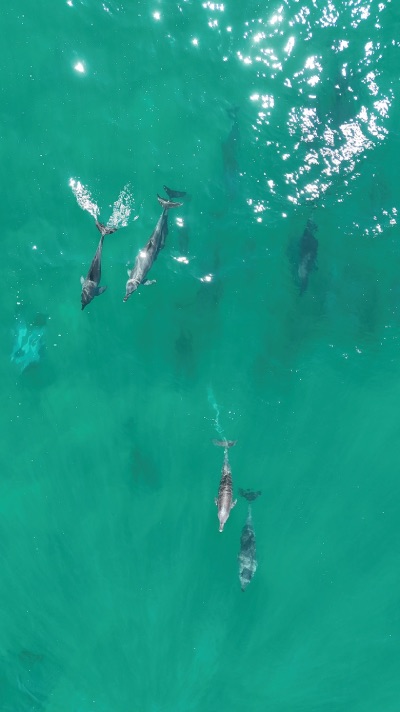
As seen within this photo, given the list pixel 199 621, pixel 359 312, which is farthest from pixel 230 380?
pixel 199 621

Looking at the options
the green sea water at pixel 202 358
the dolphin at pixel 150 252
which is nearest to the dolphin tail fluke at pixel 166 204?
the dolphin at pixel 150 252

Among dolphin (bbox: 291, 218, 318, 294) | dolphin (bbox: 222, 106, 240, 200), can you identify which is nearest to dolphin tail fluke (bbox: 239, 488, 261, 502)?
dolphin (bbox: 291, 218, 318, 294)

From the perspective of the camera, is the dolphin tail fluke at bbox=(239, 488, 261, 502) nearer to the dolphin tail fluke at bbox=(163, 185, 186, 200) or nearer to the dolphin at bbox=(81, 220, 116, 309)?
the dolphin at bbox=(81, 220, 116, 309)

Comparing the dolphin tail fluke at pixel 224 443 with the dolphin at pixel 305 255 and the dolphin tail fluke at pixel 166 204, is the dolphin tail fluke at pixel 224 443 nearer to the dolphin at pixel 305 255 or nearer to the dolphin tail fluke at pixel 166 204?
the dolphin at pixel 305 255

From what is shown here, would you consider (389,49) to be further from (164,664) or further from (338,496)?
(164,664)

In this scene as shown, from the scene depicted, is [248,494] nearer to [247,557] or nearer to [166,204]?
[247,557]

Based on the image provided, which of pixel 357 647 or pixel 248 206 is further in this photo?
pixel 357 647

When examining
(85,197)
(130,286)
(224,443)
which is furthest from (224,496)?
(85,197)
